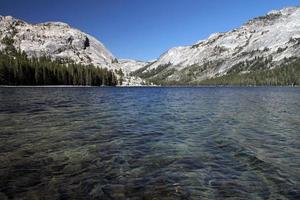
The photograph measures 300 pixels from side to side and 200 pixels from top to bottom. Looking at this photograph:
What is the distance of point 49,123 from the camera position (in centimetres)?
3956

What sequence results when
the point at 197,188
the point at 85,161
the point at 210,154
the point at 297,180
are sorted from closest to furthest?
the point at 197,188 < the point at 297,180 < the point at 85,161 < the point at 210,154

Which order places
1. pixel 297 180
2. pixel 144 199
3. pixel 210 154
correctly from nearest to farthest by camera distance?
pixel 144 199 → pixel 297 180 → pixel 210 154

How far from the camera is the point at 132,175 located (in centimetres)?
1858

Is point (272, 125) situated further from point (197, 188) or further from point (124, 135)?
point (197, 188)

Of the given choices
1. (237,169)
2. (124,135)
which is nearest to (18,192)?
(237,169)

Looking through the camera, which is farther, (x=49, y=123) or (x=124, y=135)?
(x=49, y=123)

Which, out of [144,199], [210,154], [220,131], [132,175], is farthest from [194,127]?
[144,199]

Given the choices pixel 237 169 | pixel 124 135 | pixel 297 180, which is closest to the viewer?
pixel 297 180

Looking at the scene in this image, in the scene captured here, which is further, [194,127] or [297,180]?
[194,127]

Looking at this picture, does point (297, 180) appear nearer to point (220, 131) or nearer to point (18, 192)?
point (18, 192)

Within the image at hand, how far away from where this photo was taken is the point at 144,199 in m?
14.9

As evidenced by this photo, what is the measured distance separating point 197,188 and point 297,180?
567 centimetres

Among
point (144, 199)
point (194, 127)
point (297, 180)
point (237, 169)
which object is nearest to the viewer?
point (144, 199)

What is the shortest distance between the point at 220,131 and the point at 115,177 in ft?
63.8
